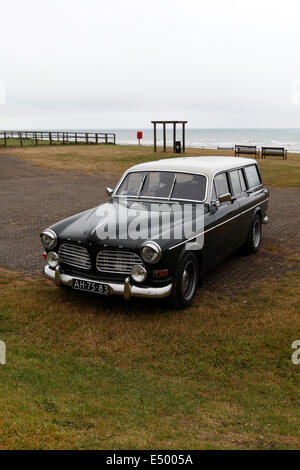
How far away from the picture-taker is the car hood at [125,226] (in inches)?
217

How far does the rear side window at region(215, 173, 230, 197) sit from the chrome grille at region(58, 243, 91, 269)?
2.51 m

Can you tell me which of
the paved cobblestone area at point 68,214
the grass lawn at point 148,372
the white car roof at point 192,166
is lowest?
the grass lawn at point 148,372

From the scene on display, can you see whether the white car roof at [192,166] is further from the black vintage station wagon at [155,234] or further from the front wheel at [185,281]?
the front wheel at [185,281]

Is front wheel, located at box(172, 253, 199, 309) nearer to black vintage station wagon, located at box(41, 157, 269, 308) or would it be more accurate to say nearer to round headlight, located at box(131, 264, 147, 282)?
black vintage station wagon, located at box(41, 157, 269, 308)

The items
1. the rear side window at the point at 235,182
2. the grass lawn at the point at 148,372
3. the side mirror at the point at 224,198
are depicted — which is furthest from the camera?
the rear side window at the point at 235,182

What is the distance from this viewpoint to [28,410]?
11.2ft

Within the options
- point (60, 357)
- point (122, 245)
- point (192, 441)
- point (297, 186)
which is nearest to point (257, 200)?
point (122, 245)

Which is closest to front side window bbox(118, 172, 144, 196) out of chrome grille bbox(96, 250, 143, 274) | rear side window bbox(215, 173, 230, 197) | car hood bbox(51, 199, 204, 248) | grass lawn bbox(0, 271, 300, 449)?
car hood bbox(51, 199, 204, 248)

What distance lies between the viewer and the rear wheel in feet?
27.9

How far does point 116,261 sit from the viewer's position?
555 centimetres

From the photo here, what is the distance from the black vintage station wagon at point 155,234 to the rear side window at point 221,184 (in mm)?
18

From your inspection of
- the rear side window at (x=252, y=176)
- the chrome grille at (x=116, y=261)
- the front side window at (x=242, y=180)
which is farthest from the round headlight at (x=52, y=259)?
the rear side window at (x=252, y=176)
